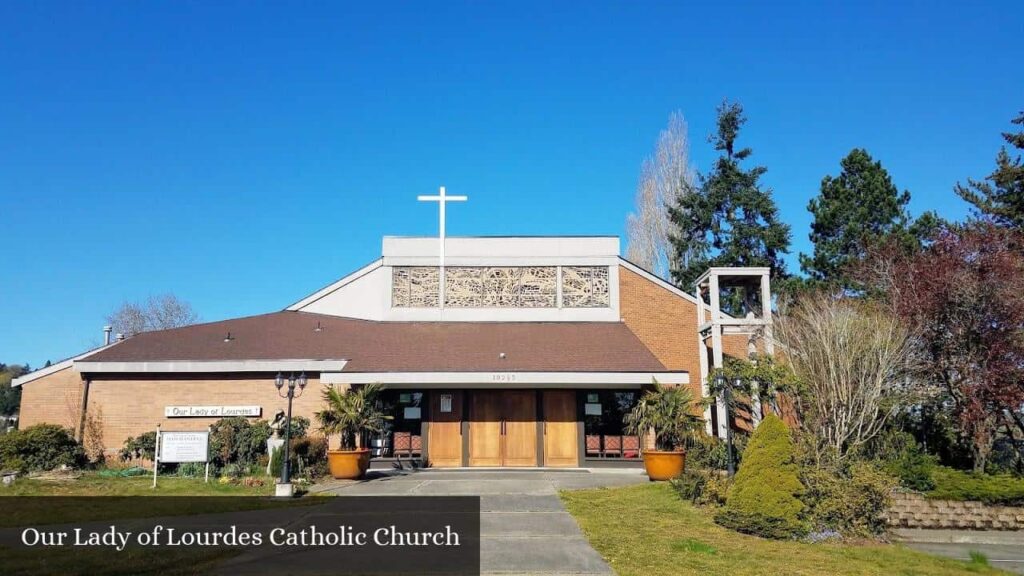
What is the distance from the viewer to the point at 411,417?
68.7 feet

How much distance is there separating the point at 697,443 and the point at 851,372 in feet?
13.8

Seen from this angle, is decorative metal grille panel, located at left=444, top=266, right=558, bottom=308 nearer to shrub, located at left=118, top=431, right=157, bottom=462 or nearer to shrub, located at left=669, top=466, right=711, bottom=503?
shrub, located at left=118, top=431, right=157, bottom=462

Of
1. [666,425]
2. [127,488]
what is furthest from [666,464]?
[127,488]

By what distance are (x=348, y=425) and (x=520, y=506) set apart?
681 centimetres

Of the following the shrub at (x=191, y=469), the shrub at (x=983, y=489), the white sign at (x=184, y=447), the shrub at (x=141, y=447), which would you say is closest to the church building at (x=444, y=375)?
the shrub at (x=141, y=447)

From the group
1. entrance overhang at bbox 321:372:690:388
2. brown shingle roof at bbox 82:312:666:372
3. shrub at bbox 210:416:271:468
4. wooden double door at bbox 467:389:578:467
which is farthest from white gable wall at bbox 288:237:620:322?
shrub at bbox 210:416:271:468

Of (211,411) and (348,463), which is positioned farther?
(211,411)

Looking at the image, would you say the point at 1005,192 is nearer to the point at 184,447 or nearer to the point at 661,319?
the point at 661,319

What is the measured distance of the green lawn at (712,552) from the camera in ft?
28.6

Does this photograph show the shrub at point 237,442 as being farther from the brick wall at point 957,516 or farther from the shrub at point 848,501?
the brick wall at point 957,516

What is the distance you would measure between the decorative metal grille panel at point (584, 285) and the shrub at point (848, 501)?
12.4m

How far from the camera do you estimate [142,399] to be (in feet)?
67.6

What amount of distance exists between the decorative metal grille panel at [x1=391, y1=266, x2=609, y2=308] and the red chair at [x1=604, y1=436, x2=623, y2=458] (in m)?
4.97

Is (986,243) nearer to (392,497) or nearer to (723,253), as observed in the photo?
(392,497)
